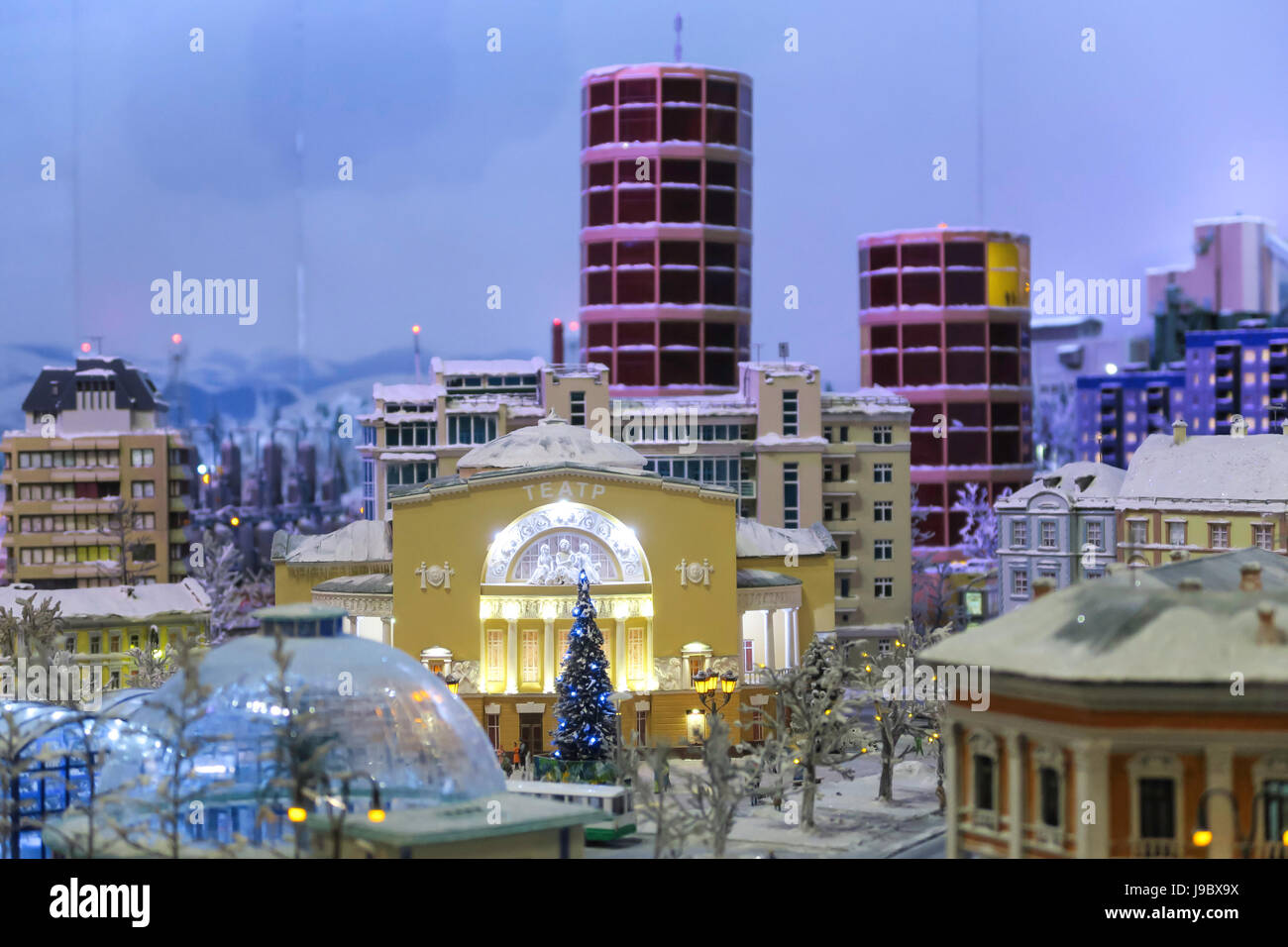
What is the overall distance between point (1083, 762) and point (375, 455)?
62.0m

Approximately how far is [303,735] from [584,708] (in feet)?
69.3

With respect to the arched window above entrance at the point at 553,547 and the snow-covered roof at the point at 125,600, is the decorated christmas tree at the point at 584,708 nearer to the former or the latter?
the arched window above entrance at the point at 553,547

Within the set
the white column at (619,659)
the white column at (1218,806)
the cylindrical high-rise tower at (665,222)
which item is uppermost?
the cylindrical high-rise tower at (665,222)

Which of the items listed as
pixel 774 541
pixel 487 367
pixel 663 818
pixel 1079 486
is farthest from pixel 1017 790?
pixel 487 367

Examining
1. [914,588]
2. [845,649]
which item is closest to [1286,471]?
[845,649]

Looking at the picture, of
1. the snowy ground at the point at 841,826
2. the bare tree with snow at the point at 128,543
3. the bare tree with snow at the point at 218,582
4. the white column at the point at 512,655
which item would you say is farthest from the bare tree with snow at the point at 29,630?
the bare tree with snow at the point at 128,543

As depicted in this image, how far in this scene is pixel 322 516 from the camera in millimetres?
165000

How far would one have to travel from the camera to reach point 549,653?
6962 centimetres

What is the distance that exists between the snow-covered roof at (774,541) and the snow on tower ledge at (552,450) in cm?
516

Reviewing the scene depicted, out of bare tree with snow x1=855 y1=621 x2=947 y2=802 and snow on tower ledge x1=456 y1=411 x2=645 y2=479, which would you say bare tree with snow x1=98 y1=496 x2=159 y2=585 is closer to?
snow on tower ledge x1=456 y1=411 x2=645 y2=479

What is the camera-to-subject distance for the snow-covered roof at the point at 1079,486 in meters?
84.4

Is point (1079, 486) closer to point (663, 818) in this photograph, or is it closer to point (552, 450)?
point (552, 450)
